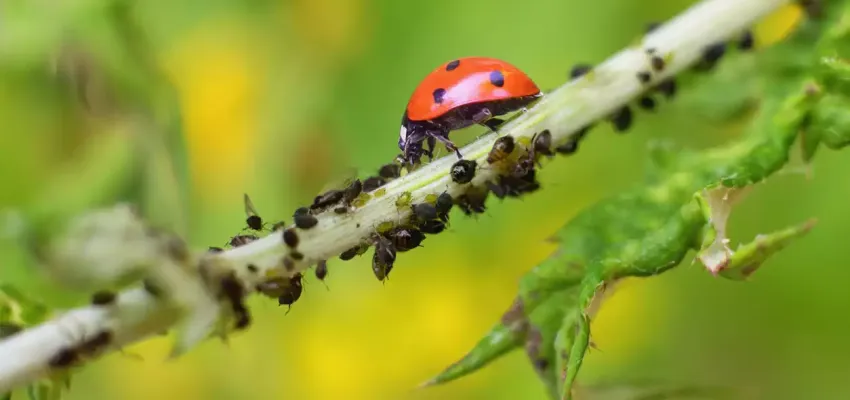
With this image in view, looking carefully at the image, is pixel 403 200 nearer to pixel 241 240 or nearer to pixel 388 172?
pixel 388 172

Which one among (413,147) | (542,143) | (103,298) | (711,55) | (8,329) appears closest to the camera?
(103,298)

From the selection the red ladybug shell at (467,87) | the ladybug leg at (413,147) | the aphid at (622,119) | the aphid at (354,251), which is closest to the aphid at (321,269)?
the aphid at (354,251)

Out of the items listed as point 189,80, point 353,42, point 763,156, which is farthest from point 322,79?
point 763,156

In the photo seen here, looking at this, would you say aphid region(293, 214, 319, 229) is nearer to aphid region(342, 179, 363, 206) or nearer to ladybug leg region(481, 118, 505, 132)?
aphid region(342, 179, 363, 206)

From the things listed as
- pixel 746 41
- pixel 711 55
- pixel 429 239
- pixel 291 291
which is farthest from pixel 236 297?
pixel 429 239

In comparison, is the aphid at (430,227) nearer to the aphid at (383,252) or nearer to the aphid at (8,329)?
the aphid at (383,252)
